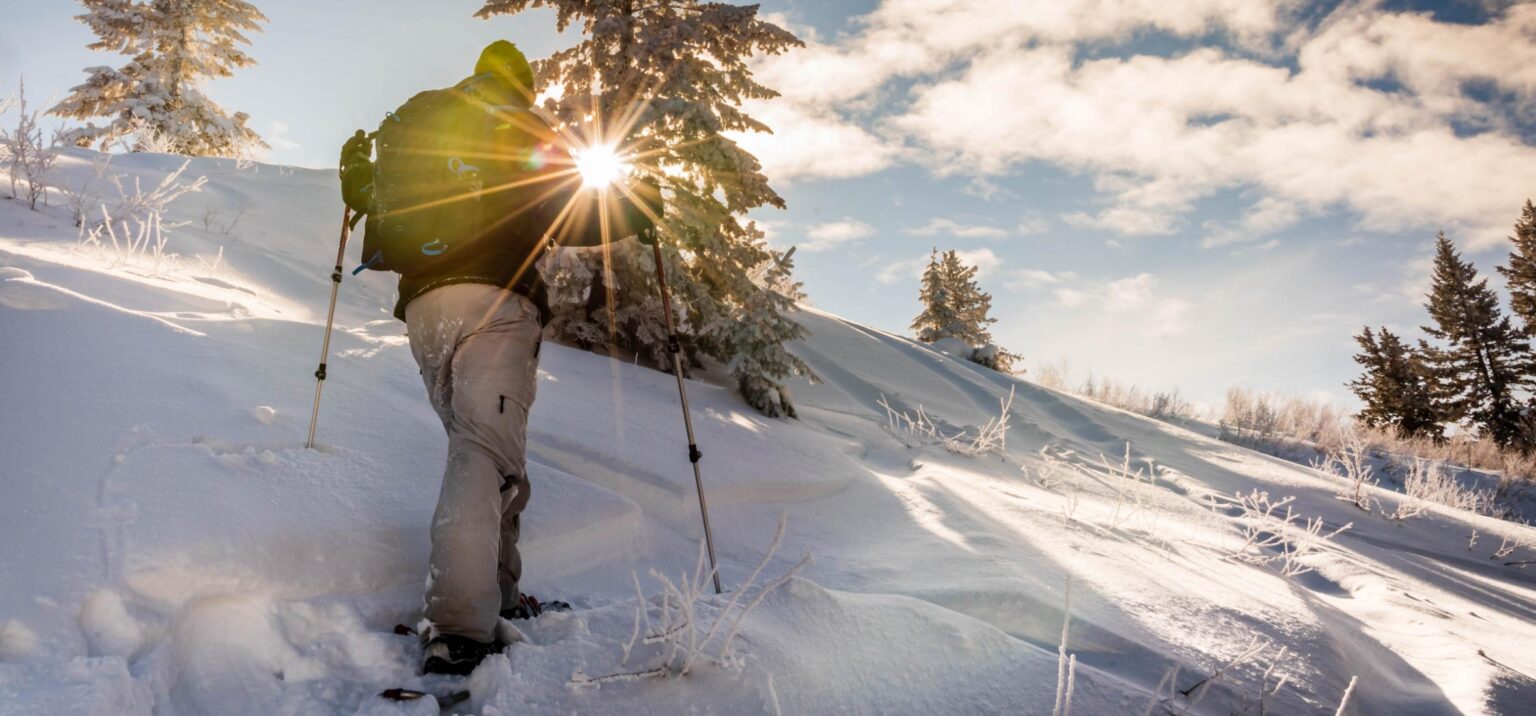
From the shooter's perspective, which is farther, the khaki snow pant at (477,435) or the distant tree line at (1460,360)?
A: the distant tree line at (1460,360)

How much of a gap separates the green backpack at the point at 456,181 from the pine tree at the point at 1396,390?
28.3m

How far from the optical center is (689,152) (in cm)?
707

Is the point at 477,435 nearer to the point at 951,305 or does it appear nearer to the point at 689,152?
the point at 689,152

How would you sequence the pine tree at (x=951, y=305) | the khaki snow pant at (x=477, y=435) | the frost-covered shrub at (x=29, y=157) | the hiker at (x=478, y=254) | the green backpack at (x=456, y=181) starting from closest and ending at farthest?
1. the khaki snow pant at (x=477, y=435)
2. the hiker at (x=478, y=254)
3. the green backpack at (x=456, y=181)
4. the frost-covered shrub at (x=29, y=157)
5. the pine tree at (x=951, y=305)

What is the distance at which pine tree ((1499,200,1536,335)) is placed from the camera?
2259 centimetres

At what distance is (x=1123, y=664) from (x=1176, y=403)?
1852 centimetres

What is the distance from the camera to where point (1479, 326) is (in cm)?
2241

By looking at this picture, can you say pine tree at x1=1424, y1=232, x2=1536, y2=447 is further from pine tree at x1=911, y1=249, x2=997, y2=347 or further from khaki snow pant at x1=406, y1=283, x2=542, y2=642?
khaki snow pant at x1=406, y1=283, x2=542, y2=642

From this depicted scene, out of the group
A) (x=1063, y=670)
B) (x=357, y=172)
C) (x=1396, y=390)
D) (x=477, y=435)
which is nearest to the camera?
(x=1063, y=670)

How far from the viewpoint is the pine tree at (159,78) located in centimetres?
1709

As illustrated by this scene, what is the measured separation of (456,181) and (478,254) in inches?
10.0

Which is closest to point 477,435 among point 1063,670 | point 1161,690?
point 1063,670

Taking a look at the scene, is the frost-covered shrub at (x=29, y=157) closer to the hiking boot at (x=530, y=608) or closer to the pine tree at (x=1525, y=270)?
the hiking boot at (x=530, y=608)

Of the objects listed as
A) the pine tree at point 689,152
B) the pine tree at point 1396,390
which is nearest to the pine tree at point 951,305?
the pine tree at point 1396,390
